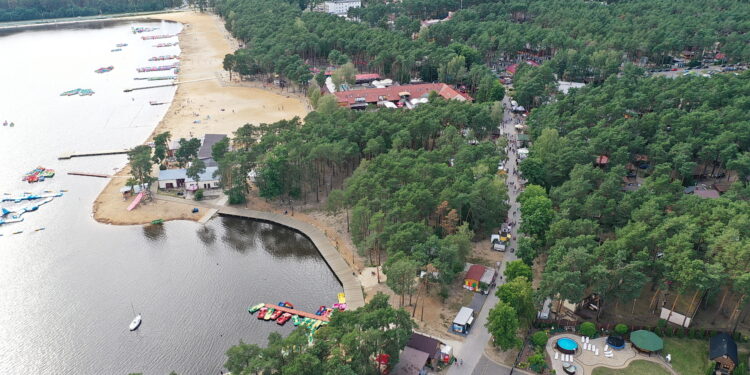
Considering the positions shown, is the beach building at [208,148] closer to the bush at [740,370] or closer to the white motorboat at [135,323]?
the white motorboat at [135,323]

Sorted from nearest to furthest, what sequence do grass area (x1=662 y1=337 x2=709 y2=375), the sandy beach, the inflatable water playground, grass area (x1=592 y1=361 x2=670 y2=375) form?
grass area (x1=592 y1=361 x2=670 y2=375)
grass area (x1=662 y1=337 x2=709 y2=375)
the inflatable water playground
the sandy beach

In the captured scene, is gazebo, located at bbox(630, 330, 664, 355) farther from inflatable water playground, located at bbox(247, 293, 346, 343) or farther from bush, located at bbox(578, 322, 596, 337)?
inflatable water playground, located at bbox(247, 293, 346, 343)

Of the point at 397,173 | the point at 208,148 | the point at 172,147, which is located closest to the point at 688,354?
the point at 397,173

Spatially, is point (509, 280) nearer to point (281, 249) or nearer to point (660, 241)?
point (660, 241)

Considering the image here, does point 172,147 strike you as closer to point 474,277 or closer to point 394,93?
point 394,93

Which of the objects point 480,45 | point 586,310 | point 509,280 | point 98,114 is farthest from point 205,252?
point 480,45

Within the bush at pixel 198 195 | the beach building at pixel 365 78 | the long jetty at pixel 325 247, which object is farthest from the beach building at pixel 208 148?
the beach building at pixel 365 78

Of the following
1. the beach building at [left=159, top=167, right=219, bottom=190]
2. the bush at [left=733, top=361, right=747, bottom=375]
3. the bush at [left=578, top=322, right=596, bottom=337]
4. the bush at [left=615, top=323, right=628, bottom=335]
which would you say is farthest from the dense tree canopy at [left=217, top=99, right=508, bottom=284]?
the bush at [left=733, top=361, right=747, bottom=375]
